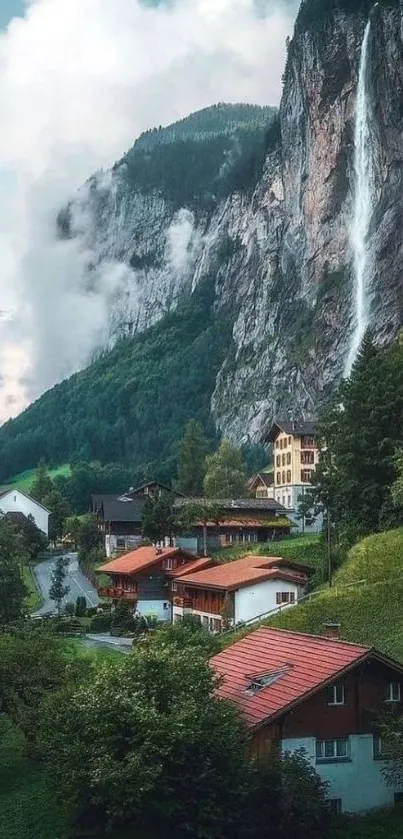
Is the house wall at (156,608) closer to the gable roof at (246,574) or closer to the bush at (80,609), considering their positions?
the bush at (80,609)

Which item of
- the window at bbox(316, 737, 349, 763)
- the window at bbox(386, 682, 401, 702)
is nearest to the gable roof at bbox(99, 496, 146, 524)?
the window at bbox(386, 682, 401, 702)

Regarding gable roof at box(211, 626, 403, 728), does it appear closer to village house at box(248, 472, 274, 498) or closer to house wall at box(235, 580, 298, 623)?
house wall at box(235, 580, 298, 623)

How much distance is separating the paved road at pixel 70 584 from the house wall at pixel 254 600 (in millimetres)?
20381

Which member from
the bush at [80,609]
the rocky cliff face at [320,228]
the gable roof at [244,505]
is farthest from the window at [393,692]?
the rocky cliff face at [320,228]

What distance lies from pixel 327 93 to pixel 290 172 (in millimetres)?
21267

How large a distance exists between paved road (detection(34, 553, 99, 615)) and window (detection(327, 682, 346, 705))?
42.8m

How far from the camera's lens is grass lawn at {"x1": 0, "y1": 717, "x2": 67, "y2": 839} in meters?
29.8

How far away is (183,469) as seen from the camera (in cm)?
13550

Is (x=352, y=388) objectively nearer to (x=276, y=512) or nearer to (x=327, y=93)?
(x=276, y=512)

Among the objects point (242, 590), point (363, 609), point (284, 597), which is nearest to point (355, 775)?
point (363, 609)

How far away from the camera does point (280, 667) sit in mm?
31469

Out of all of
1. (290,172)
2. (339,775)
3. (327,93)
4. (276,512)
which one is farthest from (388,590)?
(290,172)

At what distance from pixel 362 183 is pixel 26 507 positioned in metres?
76.7

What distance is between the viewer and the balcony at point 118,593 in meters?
A: 68.4
